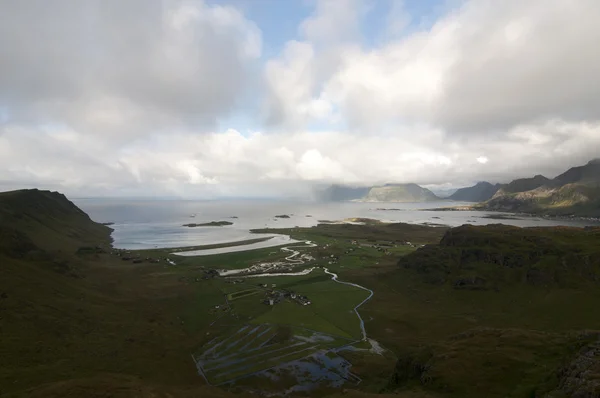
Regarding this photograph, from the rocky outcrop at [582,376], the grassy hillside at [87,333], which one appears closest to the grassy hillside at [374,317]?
the rocky outcrop at [582,376]

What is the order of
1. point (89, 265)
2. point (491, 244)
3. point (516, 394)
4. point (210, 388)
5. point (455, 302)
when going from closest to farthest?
point (516, 394), point (210, 388), point (455, 302), point (491, 244), point (89, 265)

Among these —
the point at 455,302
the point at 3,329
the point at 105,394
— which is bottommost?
the point at 455,302

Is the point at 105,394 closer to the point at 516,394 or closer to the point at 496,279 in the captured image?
the point at 516,394

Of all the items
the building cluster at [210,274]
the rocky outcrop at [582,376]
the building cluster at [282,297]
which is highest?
the rocky outcrop at [582,376]

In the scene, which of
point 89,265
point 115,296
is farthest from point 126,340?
point 89,265

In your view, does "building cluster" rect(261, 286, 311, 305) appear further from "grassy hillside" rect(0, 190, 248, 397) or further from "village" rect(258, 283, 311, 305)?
"grassy hillside" rect(0, 190, 248, 397)

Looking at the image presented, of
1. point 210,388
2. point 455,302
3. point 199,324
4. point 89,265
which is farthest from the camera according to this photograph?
point 89,265

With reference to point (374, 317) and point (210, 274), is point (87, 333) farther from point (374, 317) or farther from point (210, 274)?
point (374, 317)

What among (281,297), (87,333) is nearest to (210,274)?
(281,297)

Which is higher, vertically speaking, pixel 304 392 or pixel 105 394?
pixel 105 394

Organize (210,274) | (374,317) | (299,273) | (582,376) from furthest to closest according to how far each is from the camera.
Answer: (299,273) → (210,274) → (374,317) → (582,376)

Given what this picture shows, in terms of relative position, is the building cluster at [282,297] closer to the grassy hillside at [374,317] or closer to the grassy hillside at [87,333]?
the grassy hillside at [374,317]
